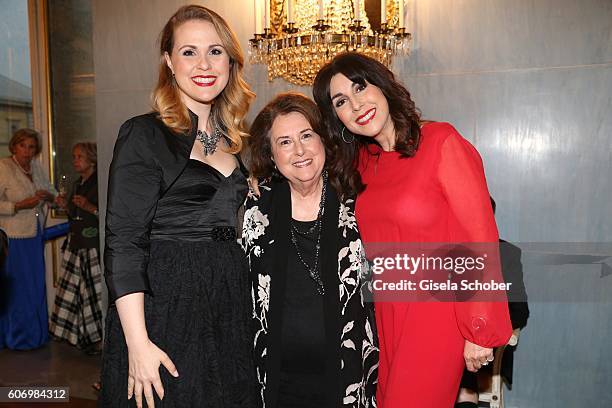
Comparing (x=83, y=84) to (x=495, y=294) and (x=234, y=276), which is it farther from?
(x=495, y=294)

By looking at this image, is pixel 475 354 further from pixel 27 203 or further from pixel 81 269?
pixel 81 269

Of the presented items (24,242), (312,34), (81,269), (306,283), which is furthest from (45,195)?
(306,283)

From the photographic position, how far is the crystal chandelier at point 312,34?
254 cm

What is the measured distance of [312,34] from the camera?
254 cm

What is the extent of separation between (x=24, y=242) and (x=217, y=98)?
91.3 inches

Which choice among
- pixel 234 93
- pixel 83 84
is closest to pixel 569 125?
pixel 234 93

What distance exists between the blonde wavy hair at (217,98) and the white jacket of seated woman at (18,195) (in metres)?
2.10

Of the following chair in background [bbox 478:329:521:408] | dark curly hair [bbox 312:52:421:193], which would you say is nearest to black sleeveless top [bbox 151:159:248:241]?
dark curly hair [bbox 312:52:421:193]

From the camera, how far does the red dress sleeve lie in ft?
5.75

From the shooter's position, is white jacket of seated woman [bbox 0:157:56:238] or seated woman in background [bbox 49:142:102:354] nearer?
white jacket of seated woman [bbox 0:157:56:238]

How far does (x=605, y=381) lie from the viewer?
2967mm

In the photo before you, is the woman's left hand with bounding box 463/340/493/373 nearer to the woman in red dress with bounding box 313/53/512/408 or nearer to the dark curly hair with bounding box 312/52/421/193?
the woman in red dress with bounding box 313/53/512/408

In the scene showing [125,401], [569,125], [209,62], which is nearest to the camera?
[125,401]

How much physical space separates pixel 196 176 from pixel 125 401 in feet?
2.18
